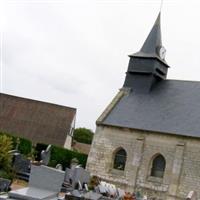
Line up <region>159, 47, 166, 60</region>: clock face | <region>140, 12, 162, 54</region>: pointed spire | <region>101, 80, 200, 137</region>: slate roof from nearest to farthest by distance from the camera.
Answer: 1. <region>101, 80, 200, 137</region>: slate roof
2. <region>140, 12, 162, 54</region>: pointed spire
3. <region>159, 47, 166, 60</region>: clock face

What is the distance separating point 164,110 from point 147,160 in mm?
3247

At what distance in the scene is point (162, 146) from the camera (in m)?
24.9

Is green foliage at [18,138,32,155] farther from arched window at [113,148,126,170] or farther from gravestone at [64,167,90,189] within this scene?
gravestone at [64,167,90,189]

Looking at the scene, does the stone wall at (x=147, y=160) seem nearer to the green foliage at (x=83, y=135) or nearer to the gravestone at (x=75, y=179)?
the gravestone at (x=75, y=179)

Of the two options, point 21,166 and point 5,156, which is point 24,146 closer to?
point 21,166

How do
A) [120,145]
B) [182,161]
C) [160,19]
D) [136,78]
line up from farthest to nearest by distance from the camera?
[160,19] < [136,78] < [120,145] < [182,161]

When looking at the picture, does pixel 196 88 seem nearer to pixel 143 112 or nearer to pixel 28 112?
pixel 143 112

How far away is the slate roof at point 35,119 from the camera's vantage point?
118ft

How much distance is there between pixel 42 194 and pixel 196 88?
1900 cm

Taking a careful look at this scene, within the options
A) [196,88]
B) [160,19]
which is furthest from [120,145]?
[160,19]

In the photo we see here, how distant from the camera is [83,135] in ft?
213

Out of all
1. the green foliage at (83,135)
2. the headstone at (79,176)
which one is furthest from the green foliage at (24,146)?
the green foliage at (83,135)

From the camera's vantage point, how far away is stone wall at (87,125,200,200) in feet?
77.8

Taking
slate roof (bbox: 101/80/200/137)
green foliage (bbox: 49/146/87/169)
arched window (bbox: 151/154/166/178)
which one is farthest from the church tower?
green foliage (bbox: 49/146/87/169)
